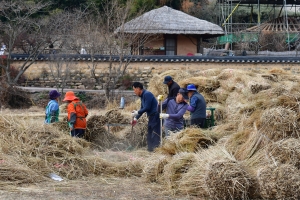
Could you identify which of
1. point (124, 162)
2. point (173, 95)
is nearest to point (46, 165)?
point (124, 162)

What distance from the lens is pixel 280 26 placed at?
138 feet

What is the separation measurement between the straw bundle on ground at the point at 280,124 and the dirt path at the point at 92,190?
149cm

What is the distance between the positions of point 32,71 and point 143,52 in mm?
6312

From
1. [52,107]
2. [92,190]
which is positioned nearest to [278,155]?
[92,190]

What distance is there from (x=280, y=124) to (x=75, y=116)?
4.06 m

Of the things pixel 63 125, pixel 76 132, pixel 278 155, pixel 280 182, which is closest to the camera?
pixel 280 182

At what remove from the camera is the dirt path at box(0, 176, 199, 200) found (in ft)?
25.6

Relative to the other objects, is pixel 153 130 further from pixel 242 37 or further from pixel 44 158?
pixel 242 37

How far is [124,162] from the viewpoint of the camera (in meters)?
9.48

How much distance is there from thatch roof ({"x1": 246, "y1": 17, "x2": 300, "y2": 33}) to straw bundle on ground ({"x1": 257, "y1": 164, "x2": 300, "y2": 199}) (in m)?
33.5

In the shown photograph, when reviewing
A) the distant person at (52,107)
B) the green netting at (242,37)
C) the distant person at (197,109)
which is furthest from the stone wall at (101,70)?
the distant person at (197,109)

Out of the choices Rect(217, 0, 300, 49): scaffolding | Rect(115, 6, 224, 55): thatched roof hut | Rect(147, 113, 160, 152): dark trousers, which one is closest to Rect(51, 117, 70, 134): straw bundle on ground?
Rect(147, 113, 160, 152): dark trousers

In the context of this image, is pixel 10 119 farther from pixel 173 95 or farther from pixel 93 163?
pixel 173 95

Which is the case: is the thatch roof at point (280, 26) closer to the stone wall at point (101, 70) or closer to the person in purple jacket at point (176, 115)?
the stone wall at point (101, 70)
